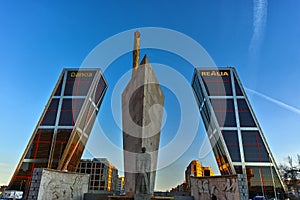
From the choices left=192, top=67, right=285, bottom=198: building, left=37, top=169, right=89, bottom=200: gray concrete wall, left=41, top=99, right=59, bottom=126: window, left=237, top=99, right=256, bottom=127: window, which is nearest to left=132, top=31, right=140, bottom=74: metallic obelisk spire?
left=37, top=169, right=89, bottom=200: gray concrete wall

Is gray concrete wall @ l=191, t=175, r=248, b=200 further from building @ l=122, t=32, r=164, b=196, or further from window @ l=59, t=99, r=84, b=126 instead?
window @ l=59, t=99, r=84, b=126

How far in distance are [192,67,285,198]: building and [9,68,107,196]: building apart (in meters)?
18.9

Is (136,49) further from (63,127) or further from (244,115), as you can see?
(244,115)

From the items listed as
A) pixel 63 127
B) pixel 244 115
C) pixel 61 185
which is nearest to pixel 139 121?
pixel 61 185

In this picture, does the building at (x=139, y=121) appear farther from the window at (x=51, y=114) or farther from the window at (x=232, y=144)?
the window at (x=51, y=114)

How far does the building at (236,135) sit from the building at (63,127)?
62.0 ft

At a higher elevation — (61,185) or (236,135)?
(236,135)

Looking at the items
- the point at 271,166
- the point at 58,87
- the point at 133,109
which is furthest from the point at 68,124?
the point at 271,166

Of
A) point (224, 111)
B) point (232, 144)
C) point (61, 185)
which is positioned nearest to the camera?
point (61, 185)

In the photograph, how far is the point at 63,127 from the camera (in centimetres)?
3020

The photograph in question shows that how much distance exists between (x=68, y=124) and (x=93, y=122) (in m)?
9.61

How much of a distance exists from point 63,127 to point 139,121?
888 inches

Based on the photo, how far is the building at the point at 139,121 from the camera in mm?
10961

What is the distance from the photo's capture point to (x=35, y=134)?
2967 cm
